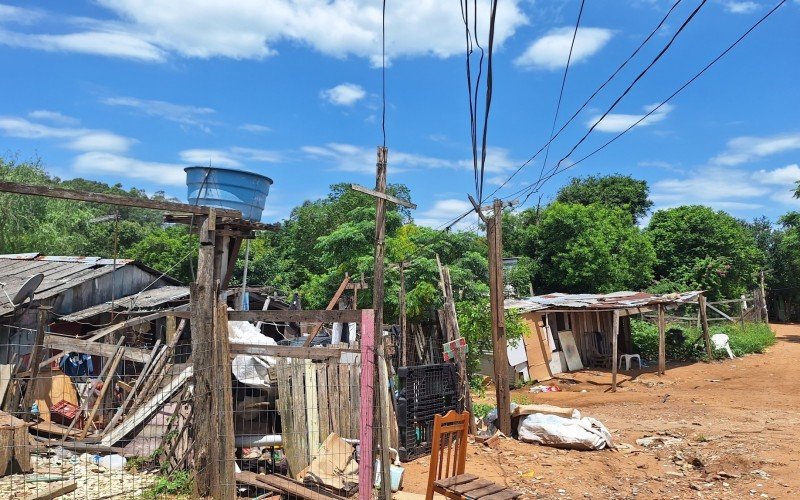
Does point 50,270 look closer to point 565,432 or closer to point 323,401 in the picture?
point 323,401

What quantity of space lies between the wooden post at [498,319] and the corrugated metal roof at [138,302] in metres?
9.10

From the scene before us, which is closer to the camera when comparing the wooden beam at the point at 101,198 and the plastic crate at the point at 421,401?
the wooden beam at the point at 101,198

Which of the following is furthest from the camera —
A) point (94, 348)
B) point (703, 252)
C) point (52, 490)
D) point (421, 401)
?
point (703, 252)

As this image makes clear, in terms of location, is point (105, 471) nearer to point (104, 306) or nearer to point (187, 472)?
point (187, 472)

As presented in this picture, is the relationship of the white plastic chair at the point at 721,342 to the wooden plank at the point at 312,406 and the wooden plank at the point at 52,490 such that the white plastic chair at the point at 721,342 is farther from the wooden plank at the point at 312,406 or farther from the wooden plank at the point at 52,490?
the wooden plank at the point at 52,490

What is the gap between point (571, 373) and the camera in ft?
60.0

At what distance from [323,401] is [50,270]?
11801 millimetres

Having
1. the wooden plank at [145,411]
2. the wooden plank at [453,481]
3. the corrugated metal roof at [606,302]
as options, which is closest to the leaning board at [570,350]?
the corrugated metal roof at [606,302]

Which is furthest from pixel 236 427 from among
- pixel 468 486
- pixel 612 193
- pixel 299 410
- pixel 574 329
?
pixel 612 193

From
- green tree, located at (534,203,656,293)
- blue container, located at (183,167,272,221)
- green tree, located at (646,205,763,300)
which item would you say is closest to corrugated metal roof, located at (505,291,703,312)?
green tree, located at (534,203,656,293)

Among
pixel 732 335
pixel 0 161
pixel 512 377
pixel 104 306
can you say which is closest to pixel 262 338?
pixel 104 306

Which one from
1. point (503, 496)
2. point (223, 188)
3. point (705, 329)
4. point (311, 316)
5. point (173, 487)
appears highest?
point (223, 188)

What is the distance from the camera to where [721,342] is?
65.4ft

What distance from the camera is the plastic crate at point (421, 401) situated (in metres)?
8.51
